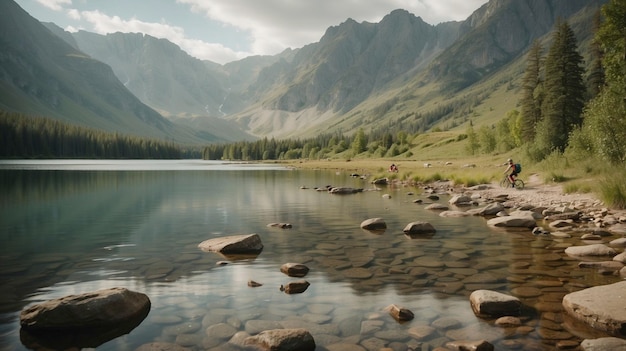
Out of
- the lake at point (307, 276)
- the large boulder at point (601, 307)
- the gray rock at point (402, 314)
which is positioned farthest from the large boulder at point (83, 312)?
the large boulder at point (601, 307)

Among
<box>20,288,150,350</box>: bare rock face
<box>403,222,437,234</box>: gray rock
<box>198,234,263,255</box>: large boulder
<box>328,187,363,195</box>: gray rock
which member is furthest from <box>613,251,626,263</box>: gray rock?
<box>328,187,363,195</box>: gray rock

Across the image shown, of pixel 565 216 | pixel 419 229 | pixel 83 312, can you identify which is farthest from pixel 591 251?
pixel 83 312

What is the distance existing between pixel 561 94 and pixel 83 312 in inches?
2881

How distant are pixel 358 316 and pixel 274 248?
9.77 m

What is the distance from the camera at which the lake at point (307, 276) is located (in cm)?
1020

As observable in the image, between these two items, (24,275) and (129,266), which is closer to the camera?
(24,275)

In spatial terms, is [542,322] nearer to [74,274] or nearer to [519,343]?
[519,343]

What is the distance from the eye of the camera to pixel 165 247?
20.7 m

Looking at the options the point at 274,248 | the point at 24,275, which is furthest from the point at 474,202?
the point at 24,275

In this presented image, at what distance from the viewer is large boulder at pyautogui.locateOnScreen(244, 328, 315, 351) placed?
9.18 meters

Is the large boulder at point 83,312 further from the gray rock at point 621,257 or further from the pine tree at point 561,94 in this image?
the pine tree at point 561,94

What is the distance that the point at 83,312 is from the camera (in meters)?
10.6

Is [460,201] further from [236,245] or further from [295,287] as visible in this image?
[295,287]

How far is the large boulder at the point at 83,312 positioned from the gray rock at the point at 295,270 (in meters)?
5.77
